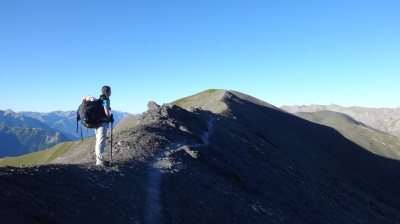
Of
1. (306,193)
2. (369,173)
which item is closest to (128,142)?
(306,193)

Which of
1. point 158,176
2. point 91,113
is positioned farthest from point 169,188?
point 91,113

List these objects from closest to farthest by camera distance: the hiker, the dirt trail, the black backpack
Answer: the dirt trail
the black backpack
the hiker

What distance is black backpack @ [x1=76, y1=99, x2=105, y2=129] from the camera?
18.0 m

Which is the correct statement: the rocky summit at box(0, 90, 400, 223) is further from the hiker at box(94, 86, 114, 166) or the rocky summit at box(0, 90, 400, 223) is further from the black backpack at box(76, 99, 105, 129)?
the black backpack at box(76, 99, 105, 129)

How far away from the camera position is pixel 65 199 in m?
13.7

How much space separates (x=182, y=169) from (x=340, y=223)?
2275cm

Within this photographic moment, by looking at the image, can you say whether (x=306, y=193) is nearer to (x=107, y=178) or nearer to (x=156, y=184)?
(x=156, y=184)

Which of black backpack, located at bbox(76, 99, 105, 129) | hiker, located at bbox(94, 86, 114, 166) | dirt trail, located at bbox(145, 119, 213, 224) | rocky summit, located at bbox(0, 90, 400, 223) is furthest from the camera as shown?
hiker, located at bbox(94, 86, 114, 166)

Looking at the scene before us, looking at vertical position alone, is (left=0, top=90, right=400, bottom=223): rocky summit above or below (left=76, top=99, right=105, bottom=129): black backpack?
below

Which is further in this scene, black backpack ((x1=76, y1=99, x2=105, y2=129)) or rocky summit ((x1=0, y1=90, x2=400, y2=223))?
black backpack ((x1=76, y1=99, x2=105, y2=129))

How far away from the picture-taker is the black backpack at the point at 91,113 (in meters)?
18.0

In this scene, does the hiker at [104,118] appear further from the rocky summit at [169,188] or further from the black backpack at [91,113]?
the rocky summit at [169,188]

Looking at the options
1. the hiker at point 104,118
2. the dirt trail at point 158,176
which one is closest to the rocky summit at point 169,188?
the dirt trail at point 158,176

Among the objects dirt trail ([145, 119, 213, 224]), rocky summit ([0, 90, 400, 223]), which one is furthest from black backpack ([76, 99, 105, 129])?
dirt trail ([145, 119, 213, 224])
